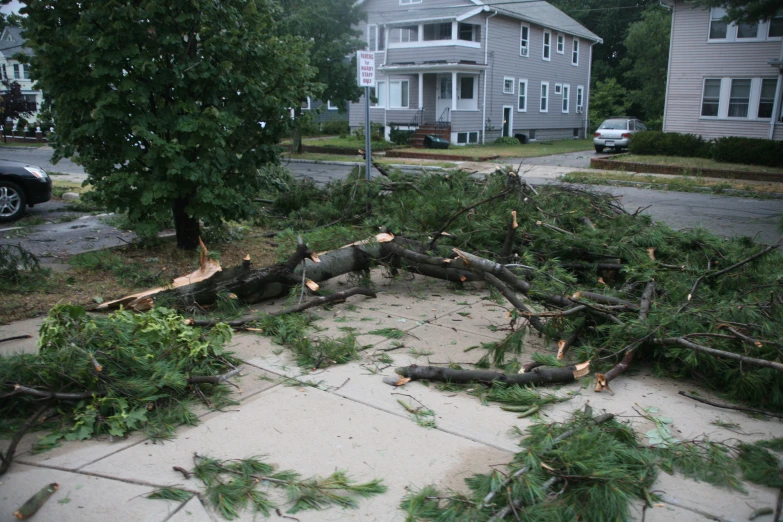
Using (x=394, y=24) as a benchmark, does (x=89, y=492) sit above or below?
below

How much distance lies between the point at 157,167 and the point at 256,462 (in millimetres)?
4695

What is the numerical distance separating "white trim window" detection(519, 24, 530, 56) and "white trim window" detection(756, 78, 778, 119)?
1486 cm

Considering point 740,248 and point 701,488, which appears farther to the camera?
point 740,248

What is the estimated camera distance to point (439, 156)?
26.7 metres

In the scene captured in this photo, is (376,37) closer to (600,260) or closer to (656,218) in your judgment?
(656,218)

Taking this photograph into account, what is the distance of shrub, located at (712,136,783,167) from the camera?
21166 mm

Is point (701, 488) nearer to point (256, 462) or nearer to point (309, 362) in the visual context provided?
point (256, 462)

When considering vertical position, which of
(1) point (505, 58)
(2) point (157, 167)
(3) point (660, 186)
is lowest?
(3) point (660, 186)

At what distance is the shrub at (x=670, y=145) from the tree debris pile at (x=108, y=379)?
932 inches

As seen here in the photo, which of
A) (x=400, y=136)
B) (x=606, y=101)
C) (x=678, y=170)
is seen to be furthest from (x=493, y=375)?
(x=606, y=101)

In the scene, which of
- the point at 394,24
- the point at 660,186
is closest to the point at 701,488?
the point at 660,186

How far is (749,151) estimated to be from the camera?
71.7ft

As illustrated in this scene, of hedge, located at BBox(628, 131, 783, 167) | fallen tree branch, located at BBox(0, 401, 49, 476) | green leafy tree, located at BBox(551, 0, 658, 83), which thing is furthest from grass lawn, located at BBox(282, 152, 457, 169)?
green leafy tree, located at BBox(551, 0, 658, 83)

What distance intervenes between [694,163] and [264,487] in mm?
22040
